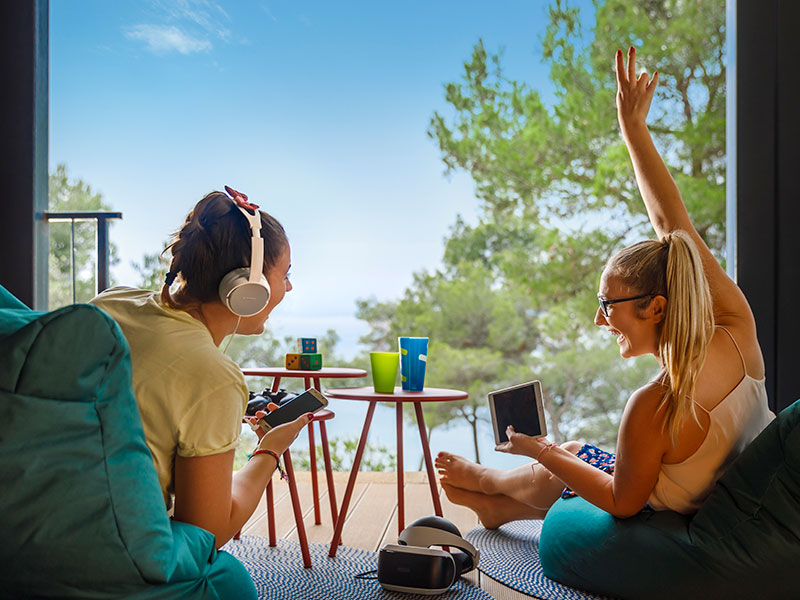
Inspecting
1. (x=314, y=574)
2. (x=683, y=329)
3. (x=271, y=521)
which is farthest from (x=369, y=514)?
(x=683, y=329)

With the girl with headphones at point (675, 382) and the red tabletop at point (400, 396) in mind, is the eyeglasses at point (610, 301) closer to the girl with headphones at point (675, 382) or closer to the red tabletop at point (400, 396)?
the girl with headphones at point (675, 382)

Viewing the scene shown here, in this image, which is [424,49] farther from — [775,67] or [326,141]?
[775,67]

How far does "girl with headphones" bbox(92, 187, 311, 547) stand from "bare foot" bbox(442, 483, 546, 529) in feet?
3.04

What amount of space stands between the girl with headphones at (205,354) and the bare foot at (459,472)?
87 centimetres

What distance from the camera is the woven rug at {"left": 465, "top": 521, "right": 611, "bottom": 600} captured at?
6.09 ft

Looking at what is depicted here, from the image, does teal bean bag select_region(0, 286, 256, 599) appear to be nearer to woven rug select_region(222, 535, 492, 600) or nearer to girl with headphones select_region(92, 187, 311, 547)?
girl with headphones select_region(92, 187, 311, 547)

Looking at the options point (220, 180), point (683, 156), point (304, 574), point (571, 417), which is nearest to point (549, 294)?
point (571, 417)

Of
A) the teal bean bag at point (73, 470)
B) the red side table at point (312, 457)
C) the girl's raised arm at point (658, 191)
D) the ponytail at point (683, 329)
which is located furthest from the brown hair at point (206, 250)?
the girl's raised arm at point (658, 191)

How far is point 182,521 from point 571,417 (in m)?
4.21

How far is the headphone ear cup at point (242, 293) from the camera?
133 cm

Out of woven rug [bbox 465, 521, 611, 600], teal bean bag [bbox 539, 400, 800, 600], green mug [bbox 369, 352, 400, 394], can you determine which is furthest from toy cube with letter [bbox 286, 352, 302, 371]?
teal bean bag [bbox 539, 400, 800, 600]

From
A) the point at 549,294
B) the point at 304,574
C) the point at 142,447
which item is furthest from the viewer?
the point at 549,294

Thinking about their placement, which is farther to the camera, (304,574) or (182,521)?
(304,574)

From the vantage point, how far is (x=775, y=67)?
287 cm
